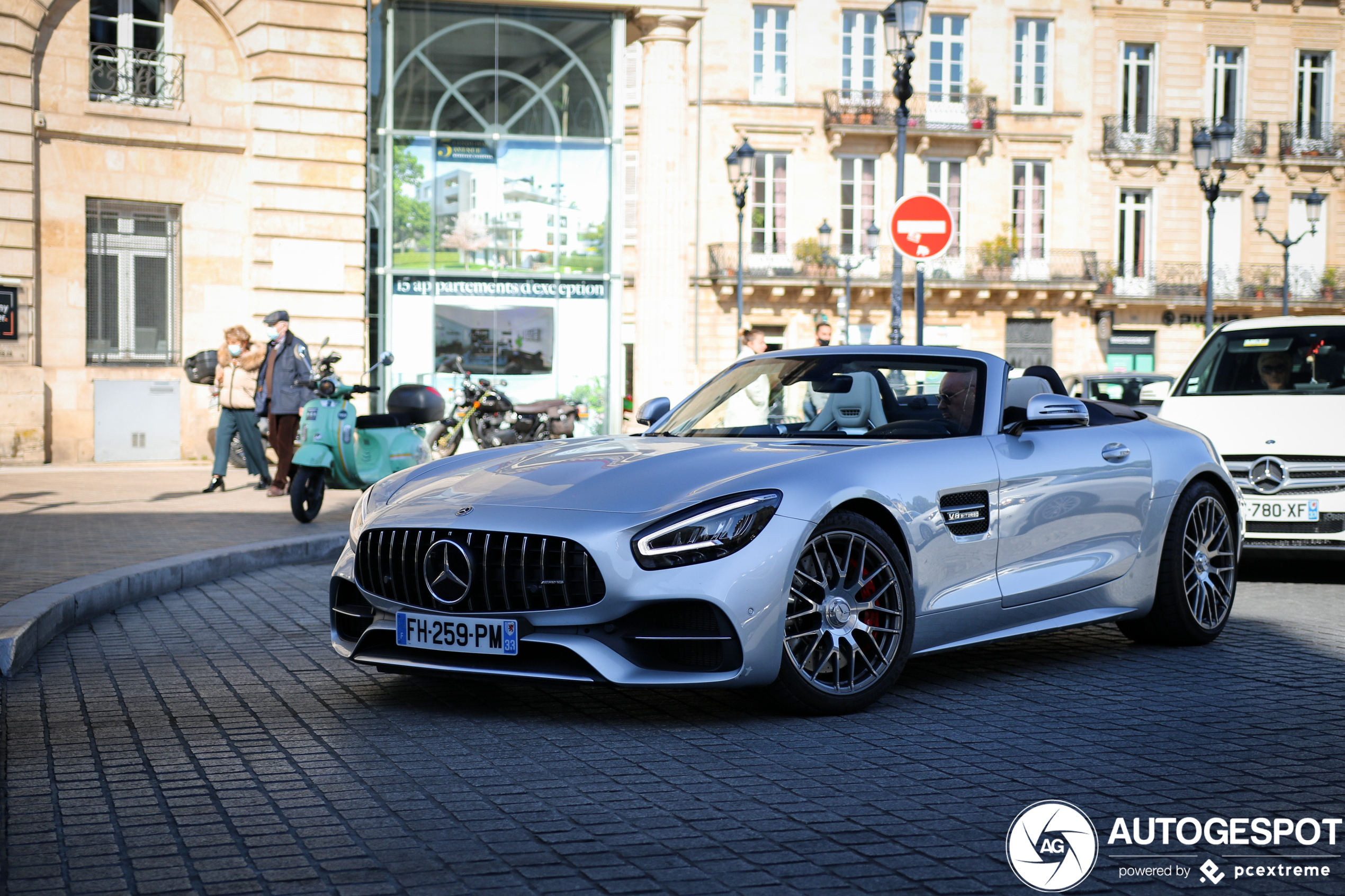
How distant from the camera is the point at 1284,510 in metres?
9.57

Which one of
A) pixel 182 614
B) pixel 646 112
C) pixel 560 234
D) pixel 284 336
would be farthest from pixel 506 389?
pixel 182 614

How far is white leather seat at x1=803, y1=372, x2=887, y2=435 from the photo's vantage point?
6.18m

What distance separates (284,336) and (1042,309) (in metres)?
35.9

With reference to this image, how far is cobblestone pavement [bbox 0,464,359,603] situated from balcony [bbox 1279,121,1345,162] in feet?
132

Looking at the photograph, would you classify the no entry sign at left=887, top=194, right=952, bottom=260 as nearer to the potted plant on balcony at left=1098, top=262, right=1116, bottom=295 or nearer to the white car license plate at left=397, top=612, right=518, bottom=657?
the white car license plate at left=397, top=612, right=518, bottom=657

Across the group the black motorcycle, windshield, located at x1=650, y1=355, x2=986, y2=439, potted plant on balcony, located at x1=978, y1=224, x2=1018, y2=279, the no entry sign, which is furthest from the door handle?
potted plant on balcony, located at x1=978, y1=224, x2=1018, y2=279

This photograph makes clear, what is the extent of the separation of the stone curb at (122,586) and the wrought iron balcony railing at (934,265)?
112ft

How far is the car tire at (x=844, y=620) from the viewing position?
526 cm

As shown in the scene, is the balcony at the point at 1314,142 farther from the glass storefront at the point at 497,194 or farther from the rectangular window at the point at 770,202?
the glass storefront at the point at 497,194

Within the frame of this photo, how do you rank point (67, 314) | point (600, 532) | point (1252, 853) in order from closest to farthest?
point (1252, 853), point (600, 532), point (67, 314)

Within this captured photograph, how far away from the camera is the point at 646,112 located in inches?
959

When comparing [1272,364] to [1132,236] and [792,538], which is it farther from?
[1132,236]

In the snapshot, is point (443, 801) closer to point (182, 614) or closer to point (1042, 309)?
point (182, 614)

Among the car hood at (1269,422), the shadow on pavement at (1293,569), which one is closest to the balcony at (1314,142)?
the shadow on pavement at (1293,569)
